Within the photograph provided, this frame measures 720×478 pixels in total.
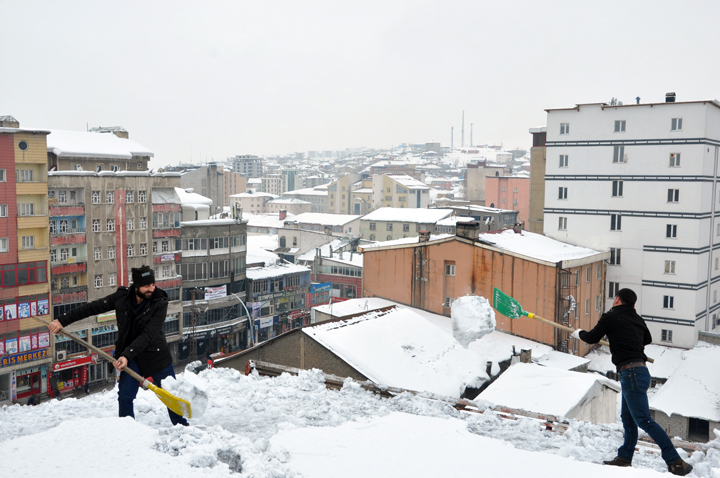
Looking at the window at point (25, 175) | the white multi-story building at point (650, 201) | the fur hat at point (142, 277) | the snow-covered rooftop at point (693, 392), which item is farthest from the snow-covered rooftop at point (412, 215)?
the fur hat at point (142, 277)

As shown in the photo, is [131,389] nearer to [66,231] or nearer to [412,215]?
[66,231]

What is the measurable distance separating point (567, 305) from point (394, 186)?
257 ft

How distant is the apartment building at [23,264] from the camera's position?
113 feet

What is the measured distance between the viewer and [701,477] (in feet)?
24.5

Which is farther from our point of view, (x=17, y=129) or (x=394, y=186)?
(x=394, y=186)

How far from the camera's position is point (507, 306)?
14008mm

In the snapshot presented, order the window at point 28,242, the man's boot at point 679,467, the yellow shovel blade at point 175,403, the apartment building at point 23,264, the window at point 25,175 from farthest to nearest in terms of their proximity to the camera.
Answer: the window at point 28,242 → the window at point 25,175 → the apartment building at point 23,264 → the yellow shovel blade at point 175,403 → the man's boot at point 679,467

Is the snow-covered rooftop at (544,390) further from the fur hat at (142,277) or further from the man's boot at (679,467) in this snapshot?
the fur hat at (142,277)

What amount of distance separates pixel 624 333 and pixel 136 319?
6174 mm

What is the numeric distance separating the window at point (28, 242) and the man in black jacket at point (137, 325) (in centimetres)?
3229

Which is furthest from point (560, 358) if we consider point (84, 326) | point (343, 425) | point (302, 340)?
point (84, 326)

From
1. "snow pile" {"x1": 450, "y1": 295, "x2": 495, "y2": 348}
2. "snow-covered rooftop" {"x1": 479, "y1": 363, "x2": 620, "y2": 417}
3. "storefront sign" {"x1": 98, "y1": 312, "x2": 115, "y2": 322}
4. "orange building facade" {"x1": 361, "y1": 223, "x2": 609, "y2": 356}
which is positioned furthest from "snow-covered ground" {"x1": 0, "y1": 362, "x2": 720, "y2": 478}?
"storefront sign" {"x1": 98, "y1": 312, "x2": 115, "y2": 322}

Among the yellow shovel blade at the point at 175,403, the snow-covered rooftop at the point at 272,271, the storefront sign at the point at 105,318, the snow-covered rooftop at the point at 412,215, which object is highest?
the yellow shovel blade at the point at 175,403

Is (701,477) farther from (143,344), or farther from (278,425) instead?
(143,344)
